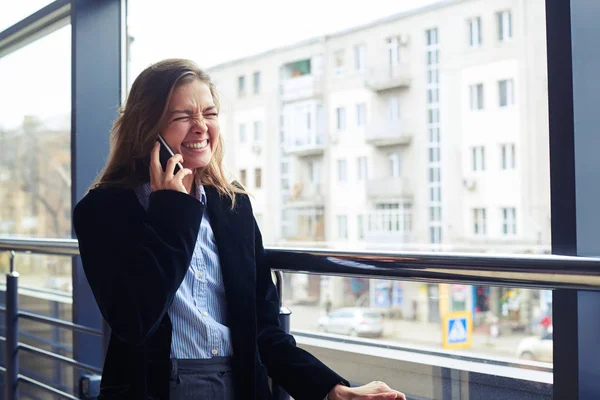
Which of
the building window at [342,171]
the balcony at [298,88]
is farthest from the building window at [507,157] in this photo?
the balcony at [298,88]

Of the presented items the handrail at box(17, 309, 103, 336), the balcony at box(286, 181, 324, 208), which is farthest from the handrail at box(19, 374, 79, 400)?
the balcony at box(286, 181, 324, 208)

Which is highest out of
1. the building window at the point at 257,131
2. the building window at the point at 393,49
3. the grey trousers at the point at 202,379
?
Result: the building window at the point at 393,49

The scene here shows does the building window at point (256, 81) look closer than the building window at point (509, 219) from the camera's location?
Yes

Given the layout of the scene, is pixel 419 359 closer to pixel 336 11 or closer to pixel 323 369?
pixel 323 369

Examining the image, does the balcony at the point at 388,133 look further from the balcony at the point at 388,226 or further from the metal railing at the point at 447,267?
the metal railing at the point at 447,267

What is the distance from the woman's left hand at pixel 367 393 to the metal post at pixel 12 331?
1.39m

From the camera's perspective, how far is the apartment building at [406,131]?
69.1 feet

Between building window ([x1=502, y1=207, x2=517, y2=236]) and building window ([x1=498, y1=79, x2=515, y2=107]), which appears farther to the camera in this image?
building window ([x1=502, y1=207, x2=517, y2=236])

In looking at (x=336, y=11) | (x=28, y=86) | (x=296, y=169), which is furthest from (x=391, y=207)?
(x=28, y=86)

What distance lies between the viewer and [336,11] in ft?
71.6

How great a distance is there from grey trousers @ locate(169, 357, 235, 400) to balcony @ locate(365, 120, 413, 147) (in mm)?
19030

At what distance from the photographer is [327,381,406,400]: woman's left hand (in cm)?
92

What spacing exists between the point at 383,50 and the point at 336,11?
6.33 ft

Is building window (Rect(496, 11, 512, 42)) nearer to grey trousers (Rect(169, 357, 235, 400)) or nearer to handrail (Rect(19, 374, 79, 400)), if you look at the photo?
handrail (Rect(19, 374, 79, 400))
